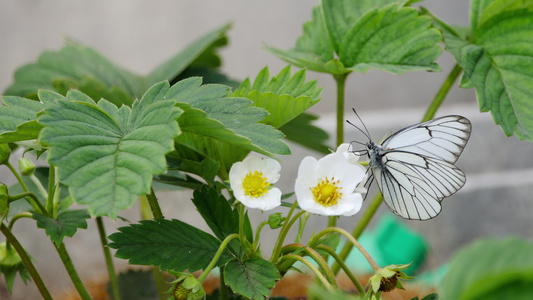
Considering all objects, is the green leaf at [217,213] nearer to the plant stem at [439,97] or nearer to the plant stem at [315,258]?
the plant stem at [315,258]

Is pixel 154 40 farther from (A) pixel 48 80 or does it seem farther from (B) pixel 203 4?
(A) pixel 48 80

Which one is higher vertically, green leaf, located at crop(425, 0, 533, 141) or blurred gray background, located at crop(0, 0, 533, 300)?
green leaf, located at crop(425, 0, 533, 141)

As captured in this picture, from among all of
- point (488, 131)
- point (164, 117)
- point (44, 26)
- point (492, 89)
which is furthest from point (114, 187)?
point (488, 131)

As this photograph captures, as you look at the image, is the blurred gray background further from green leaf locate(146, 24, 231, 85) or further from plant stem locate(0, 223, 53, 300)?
plant stem locate(0, 223, 53, 300)

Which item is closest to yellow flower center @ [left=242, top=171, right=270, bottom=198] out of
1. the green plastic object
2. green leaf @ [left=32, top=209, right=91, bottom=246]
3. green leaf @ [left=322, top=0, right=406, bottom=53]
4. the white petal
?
the white petal

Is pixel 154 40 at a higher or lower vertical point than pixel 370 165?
lower

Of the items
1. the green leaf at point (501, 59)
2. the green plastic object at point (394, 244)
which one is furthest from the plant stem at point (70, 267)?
the green plastic object at point (394, 244)
